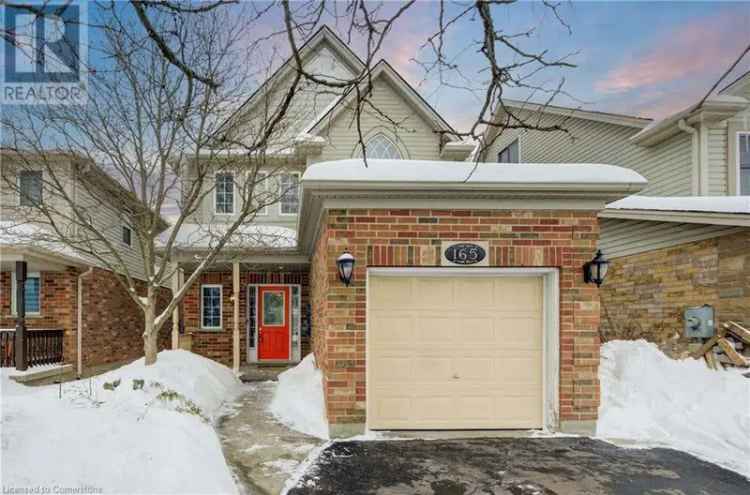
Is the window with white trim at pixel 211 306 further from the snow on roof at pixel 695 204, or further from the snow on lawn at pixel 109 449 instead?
the snow on roof at pixel 695 204

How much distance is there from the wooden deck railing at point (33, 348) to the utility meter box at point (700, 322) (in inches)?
516

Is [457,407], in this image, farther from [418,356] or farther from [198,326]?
[198,326]

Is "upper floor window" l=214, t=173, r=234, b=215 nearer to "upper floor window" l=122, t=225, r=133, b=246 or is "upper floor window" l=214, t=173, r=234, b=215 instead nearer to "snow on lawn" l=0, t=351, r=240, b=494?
"upper floor window" l=122, t=225, r=133, b=246

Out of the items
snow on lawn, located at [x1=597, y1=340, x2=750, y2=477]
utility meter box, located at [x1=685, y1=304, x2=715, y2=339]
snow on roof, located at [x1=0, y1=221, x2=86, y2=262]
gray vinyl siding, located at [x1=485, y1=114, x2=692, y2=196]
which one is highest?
gray vinyl siding, located at [x1=485, y1=114, x2=692, y2=196]

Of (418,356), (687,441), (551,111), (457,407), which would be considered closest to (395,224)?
(418,356)

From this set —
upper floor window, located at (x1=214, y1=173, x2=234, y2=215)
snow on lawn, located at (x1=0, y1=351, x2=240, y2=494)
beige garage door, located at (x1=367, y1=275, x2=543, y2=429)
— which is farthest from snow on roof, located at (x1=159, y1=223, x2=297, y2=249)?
snow on lawn, located at (x1=0, y1=351, x2=240, y2=494)

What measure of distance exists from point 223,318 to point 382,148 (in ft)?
21.2

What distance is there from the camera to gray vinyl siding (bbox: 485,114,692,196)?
33.5ft

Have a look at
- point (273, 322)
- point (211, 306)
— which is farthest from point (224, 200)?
point (273, 322)

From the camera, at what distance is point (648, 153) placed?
11.0 metres

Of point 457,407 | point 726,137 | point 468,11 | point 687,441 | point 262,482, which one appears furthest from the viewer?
point 726,137

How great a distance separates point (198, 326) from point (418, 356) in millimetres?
8657

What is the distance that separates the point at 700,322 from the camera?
754 cm

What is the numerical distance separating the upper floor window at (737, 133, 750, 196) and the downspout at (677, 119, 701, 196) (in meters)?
0.84
